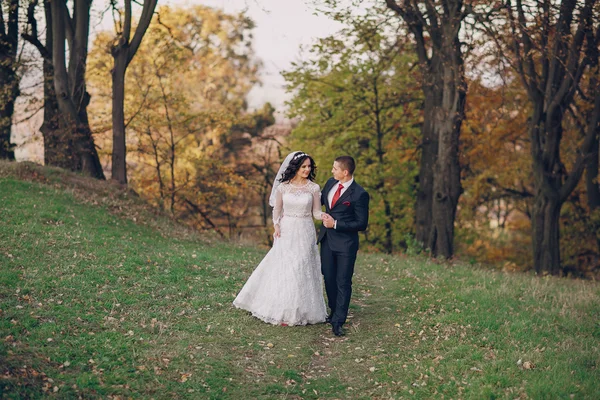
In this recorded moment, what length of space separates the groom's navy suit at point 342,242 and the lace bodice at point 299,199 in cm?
23

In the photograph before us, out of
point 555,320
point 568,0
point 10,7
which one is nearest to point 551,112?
point 568,0

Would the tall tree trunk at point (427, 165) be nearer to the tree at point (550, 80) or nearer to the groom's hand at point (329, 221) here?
the tree at point (550, 80)

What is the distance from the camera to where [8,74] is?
20906 mm

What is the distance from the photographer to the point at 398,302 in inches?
464

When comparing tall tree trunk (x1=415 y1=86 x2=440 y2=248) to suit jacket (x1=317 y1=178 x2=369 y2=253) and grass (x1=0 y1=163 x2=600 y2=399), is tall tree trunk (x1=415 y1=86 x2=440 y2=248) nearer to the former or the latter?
grass (x1=0 y1=163 x2=600 y2=399)

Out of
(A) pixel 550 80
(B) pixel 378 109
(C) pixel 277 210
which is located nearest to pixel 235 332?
(C) pixel 277 210

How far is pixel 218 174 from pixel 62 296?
18.9 metres

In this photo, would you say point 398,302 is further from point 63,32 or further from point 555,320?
point 63,32

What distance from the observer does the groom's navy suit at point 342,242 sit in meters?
9.34

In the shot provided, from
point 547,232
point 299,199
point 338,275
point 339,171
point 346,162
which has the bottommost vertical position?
point 547,232

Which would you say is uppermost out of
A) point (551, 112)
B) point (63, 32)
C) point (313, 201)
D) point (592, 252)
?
point (63, 32)

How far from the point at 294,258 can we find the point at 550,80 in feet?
39.8

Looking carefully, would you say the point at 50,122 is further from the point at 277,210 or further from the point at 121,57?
the point at 277,210

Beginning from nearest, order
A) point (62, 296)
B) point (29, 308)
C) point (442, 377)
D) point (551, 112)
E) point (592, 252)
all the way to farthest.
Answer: point (442, 377), point (29, 308), point (62, 296), point (551, 112), point (592, 252)
